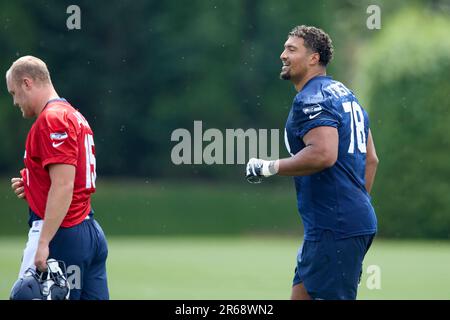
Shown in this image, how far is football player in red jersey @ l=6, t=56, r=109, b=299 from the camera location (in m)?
5.97

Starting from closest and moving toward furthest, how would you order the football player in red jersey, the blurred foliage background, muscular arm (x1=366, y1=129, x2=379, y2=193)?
the football player in red jersey
muscular arm (x1=366, y1=129, x2=379, y2=193)
the blurred foliage background

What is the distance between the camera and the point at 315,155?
6.11 meters

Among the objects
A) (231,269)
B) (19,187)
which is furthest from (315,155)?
(231,269)

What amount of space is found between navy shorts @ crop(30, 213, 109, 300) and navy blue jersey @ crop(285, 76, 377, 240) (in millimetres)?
1353

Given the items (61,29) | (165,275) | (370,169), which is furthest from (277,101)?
(370,169)

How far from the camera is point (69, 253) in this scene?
617cm

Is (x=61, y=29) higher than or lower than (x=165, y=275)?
higher

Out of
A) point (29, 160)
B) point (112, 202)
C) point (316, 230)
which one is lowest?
point (112, 202)

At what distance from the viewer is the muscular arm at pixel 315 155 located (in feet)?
20.1

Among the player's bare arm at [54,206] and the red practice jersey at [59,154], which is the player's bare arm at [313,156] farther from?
the player's bare arm at [54,206]

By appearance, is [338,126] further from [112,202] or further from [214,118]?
[214,118]

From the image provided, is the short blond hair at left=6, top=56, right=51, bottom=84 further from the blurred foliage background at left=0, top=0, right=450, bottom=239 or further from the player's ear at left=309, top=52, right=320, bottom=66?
the blurred foliage background at left=0, top=0, right=450, bottom=239

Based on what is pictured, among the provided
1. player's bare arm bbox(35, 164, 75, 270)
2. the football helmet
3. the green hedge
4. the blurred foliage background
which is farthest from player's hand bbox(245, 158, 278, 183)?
the blurred foliage background
